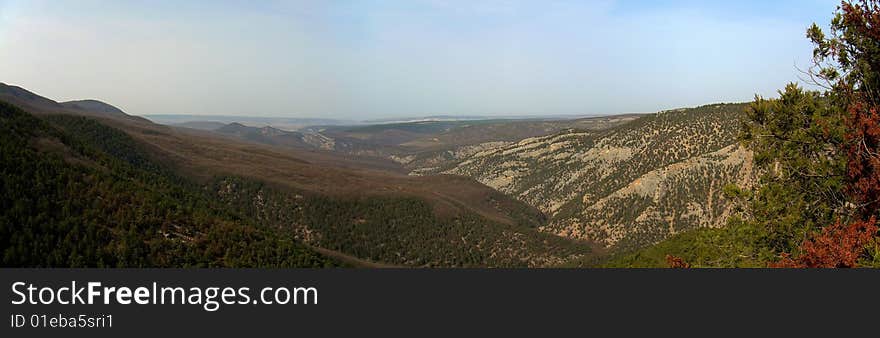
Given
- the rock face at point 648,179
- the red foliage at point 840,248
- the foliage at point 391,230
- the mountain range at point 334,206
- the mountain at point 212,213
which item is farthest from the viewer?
the rock face at point 648,179

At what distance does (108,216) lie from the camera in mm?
30703

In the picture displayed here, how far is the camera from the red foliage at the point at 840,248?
10727 mm

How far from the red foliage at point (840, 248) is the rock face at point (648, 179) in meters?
71.6

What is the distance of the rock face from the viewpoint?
8394 cm

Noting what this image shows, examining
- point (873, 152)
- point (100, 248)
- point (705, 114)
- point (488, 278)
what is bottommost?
point (100, 248)

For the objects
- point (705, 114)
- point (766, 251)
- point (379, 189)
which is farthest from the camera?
point (705, 114)

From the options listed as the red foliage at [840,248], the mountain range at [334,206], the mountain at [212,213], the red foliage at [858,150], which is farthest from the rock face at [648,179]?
the red foliage at [840,248]

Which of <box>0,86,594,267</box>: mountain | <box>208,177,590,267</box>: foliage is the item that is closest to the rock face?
<box>0,86,594,267</box>: mountain

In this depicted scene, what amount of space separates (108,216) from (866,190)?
39802mm

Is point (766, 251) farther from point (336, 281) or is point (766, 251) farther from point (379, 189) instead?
point (379, 189)

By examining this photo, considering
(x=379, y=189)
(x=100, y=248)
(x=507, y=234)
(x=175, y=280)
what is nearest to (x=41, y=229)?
(x=100, y=248)

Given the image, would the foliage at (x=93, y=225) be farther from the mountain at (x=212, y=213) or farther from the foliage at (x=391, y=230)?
the foliage at (x=391, y=230)

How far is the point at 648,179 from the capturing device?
9769 cm

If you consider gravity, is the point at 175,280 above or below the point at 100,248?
above
